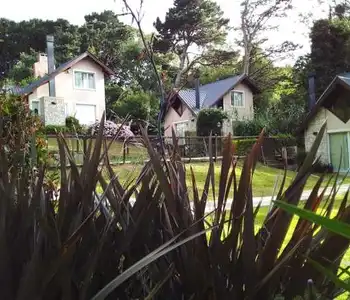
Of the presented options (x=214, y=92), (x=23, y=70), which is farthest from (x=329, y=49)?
(x=23, y=70)

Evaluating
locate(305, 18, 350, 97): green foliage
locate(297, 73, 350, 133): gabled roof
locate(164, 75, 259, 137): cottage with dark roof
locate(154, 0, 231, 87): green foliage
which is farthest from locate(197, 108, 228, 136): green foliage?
locate(154, 0, 231, 87): green foliage

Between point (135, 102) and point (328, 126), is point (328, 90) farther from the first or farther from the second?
point (135, 102)

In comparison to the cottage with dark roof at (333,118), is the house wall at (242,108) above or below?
above

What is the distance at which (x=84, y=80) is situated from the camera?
30.8 metres

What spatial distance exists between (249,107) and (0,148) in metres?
31.5

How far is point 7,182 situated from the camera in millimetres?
1139

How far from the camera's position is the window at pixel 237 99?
102 ft

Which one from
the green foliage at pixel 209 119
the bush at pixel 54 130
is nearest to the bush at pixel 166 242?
the bush at pixel 54 130

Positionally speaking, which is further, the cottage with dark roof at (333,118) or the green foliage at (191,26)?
the green foliage at (191,26)

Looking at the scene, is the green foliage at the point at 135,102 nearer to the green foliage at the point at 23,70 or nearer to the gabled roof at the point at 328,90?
the gabled roof at the point at 328,90

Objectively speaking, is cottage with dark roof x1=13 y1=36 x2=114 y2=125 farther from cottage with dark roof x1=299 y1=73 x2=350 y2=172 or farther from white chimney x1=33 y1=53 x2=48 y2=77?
cottage with dark roof x1=299 y1=73 x2=350 y2=172

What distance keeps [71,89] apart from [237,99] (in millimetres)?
11245

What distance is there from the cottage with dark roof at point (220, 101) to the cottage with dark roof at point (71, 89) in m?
5.41

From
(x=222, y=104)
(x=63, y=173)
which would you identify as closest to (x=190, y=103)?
(x=222, y=104)
